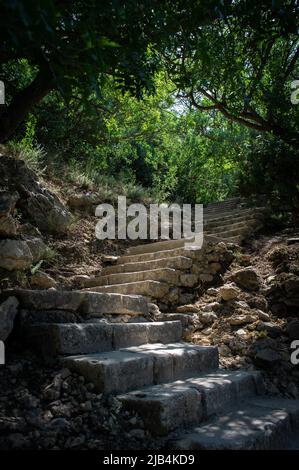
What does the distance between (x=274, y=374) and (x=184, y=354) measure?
0.91 metres

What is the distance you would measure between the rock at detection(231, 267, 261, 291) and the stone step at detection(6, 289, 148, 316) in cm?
Result: 120

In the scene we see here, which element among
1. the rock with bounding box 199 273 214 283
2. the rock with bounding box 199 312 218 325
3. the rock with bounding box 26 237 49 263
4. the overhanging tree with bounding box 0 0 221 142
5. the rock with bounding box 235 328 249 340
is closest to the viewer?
the overhanging tree with bounding box 0 0 221 142

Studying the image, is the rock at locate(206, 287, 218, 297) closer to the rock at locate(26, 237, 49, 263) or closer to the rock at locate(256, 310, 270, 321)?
the rock at locate(256, 310, 270, 321)

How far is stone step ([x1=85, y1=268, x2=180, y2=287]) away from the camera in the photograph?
4742 mm

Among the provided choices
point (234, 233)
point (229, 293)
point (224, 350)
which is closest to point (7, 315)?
point (224, 350)

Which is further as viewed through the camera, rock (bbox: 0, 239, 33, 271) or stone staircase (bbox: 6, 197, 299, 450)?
rock (bbox: 0, 239, 33, 271)

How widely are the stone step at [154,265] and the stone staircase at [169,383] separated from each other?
1419 mm

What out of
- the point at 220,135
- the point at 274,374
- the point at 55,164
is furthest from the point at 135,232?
the point at 220,135

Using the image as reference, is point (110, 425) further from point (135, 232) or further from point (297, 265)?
point (135, 232)

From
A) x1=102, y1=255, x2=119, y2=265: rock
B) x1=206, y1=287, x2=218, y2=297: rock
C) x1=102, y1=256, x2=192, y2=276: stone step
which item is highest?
x1=102, y1=255, x2=119, y2=265: rock

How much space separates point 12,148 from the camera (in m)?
6.20

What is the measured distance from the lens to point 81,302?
11.6 feet

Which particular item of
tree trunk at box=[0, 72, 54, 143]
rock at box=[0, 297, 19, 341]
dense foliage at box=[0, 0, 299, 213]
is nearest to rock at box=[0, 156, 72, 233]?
dense foliage at box=[0, 0, 299, 213]

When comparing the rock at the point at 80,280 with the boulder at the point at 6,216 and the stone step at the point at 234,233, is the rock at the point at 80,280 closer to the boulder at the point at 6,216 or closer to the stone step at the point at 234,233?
the boulder at the point at 6,216
